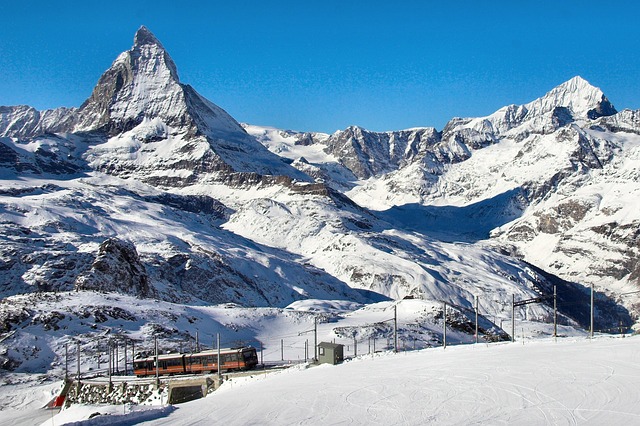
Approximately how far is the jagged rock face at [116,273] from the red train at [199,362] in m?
62.1

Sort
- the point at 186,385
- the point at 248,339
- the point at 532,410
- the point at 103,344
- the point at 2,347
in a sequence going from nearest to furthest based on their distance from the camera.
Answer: the point at 532,410 → the point at 186,385 → the point at 2,347 → the point at 103,344 → the point at 248,339

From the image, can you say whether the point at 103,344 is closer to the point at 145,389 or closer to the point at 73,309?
the point at 73,309

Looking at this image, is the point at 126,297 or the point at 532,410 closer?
the point at 532,410

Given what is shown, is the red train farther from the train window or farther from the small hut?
the small hut

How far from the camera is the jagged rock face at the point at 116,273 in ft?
495

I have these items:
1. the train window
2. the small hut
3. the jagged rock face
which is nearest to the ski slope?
the small hut

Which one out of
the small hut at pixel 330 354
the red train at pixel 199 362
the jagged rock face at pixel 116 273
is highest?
the jagged rock face at pixel 116 273

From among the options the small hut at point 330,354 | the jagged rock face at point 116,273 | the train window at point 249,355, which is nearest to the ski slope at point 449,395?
the small hut at point 330,354

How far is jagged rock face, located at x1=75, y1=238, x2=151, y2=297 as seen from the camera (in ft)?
495

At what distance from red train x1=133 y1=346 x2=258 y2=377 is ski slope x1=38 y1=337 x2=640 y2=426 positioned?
14.3 m

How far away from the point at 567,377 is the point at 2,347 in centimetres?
7727

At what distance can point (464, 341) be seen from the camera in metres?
135

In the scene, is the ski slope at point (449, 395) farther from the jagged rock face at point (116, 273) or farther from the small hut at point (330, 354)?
the jagged rock face at point (116, 273)

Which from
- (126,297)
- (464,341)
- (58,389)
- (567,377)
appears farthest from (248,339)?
(567,377)
